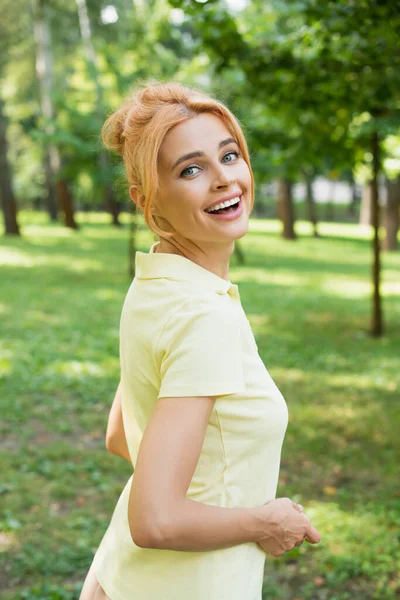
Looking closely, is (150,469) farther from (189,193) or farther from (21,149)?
(21,149)

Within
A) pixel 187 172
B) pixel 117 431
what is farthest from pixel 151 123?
pixel 117 431

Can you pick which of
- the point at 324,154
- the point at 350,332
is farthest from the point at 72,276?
the point at 324,154

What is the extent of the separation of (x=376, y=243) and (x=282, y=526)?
889 cm

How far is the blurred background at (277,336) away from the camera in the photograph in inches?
171

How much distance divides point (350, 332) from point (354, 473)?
225 inches

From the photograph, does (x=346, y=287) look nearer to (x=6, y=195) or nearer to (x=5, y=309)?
(x=5, y=309)

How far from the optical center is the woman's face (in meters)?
1.57

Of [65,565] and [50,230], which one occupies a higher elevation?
[65,565]

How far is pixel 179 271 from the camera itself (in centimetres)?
158

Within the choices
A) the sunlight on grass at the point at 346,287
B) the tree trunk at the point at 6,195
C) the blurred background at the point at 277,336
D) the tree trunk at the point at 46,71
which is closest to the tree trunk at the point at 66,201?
the tree trunk at the point at 46,71

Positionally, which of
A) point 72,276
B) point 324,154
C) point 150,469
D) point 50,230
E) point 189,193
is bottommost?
point 50,230

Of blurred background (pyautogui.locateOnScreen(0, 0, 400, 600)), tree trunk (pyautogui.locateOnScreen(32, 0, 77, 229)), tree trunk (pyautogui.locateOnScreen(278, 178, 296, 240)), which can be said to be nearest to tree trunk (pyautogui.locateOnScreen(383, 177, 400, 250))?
blurred background (pyautogui.locateOnScreen(0, 0, 400, 600))

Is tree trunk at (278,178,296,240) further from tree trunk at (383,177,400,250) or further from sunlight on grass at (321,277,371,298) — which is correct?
sunlight on grass at (321,277,371,298)

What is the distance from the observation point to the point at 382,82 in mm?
6062
